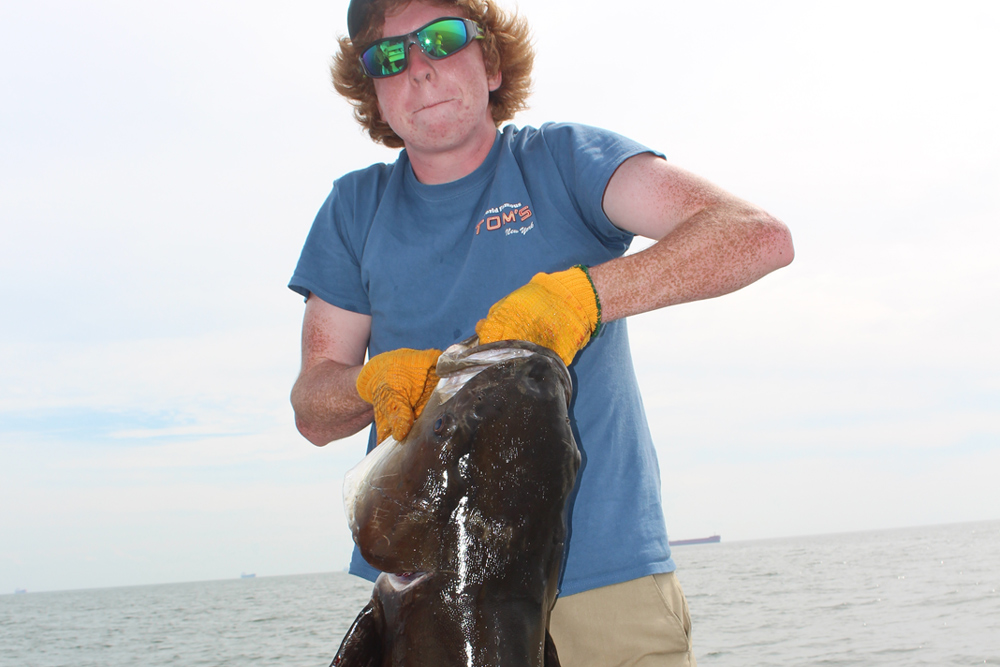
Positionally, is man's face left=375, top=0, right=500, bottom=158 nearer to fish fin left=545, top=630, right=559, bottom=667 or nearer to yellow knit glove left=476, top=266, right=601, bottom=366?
yellow knit glove left=476, top=266, right=601, bottom=366

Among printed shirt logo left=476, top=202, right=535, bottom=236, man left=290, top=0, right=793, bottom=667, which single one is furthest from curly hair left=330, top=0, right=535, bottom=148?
printed shirt logo left=476, top=202, right=535, bottom=236

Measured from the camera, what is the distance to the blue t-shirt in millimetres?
2525

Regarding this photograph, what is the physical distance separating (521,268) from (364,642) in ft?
4.64

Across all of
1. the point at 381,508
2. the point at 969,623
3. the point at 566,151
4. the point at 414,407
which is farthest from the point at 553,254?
the point at 969,623

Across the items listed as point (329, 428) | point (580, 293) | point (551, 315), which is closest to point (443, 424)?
point (551, 315)

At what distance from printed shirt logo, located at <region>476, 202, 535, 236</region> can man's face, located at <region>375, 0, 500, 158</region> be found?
395 mm

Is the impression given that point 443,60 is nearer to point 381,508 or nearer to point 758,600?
point 381,508

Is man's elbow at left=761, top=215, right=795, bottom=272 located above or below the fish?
above

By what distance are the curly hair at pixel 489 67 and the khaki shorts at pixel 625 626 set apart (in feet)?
7.74

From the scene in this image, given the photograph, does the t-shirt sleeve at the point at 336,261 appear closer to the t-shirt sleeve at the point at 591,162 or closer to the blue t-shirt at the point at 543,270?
the blue t-shirt at the point at 543,270

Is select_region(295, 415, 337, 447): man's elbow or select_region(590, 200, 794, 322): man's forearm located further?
select_region(295, 415, 337, 447): man's elbow

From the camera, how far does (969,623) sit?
15.8 m

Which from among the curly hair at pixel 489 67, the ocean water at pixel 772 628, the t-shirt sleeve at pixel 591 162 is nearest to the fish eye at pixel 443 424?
the t-shirt sleeve at pixel 591 162

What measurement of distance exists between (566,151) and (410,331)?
924mm
